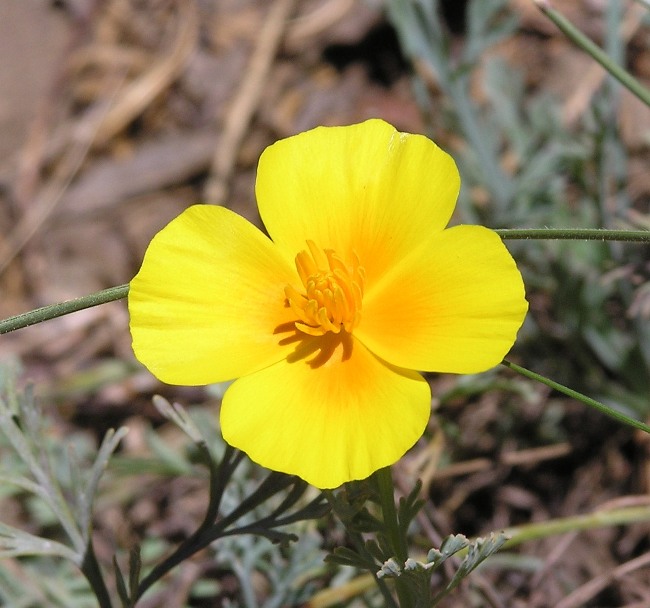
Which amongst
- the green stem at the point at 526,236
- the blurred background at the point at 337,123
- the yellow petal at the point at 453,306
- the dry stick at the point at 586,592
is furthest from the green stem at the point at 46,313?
→ the dry stick at the point at 586,592

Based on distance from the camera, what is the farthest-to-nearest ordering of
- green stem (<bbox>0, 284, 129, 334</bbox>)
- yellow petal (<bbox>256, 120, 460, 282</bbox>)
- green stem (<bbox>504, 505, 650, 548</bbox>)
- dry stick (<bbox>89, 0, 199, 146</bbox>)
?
1. dry stick (<bbox>89, 0, 199, 146</bbox>)
2. green stem (<bbox>504, 505, 650, 548</bbox>)
3. yellow petal (<bbox>256, 120, 460, 282</bbox>)
4. green stem (<bbox>0, 284, 129, 334</bbox>)

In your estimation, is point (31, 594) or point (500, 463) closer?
point (31, 594)

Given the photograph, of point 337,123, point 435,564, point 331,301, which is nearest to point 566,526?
point 435,564

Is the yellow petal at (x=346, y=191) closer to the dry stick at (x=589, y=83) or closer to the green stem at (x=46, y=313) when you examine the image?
the green stem at (x=46, y=313)

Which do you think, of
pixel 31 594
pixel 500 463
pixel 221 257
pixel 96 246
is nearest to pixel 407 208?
pixel 221 257

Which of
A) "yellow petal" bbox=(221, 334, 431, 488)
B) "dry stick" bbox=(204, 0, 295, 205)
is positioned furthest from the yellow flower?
"dry stick" bbox=(204, 0, 295, 205)

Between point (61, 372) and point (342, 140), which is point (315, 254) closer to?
point (342, 140)

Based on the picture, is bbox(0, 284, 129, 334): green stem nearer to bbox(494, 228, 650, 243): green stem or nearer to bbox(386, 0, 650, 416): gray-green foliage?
bbox(494, 228, 650, 243): green stem
